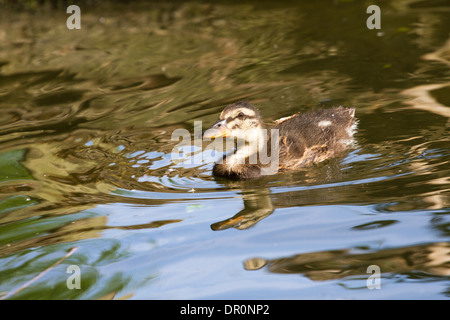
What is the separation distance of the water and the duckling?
7.1 inches

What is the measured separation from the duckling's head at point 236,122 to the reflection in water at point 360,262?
209 centimetres

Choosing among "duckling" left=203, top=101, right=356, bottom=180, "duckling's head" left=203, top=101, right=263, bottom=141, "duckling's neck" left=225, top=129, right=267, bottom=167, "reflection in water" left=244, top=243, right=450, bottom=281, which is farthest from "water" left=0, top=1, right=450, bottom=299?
"duckling's head" left=203, top=101, right=263, bottom=141

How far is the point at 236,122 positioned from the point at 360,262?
2.47 m

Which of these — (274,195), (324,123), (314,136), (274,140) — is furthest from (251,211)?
(324,123)

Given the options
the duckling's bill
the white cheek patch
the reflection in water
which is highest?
the duckling's bill

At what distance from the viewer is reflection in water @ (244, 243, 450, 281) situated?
406 centimetres

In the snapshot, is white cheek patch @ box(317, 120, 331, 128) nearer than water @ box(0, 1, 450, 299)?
No

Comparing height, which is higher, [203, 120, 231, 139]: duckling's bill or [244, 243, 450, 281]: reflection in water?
[203, 120, 231, 139]: duckling's bill

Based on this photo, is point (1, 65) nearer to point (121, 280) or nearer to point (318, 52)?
point (318, 52)

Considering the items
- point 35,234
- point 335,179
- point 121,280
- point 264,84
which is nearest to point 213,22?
point 264,84

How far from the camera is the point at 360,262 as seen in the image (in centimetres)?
419

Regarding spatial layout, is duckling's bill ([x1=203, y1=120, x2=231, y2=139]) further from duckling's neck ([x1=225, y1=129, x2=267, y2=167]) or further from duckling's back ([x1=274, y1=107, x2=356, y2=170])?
duckling's back ([x1=274, y1=107, x2=356, y2=170])

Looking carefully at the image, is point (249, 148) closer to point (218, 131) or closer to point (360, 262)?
point (218, 131)

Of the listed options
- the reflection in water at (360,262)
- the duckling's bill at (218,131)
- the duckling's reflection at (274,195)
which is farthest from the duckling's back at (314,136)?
the reflection in water at (360,262)
